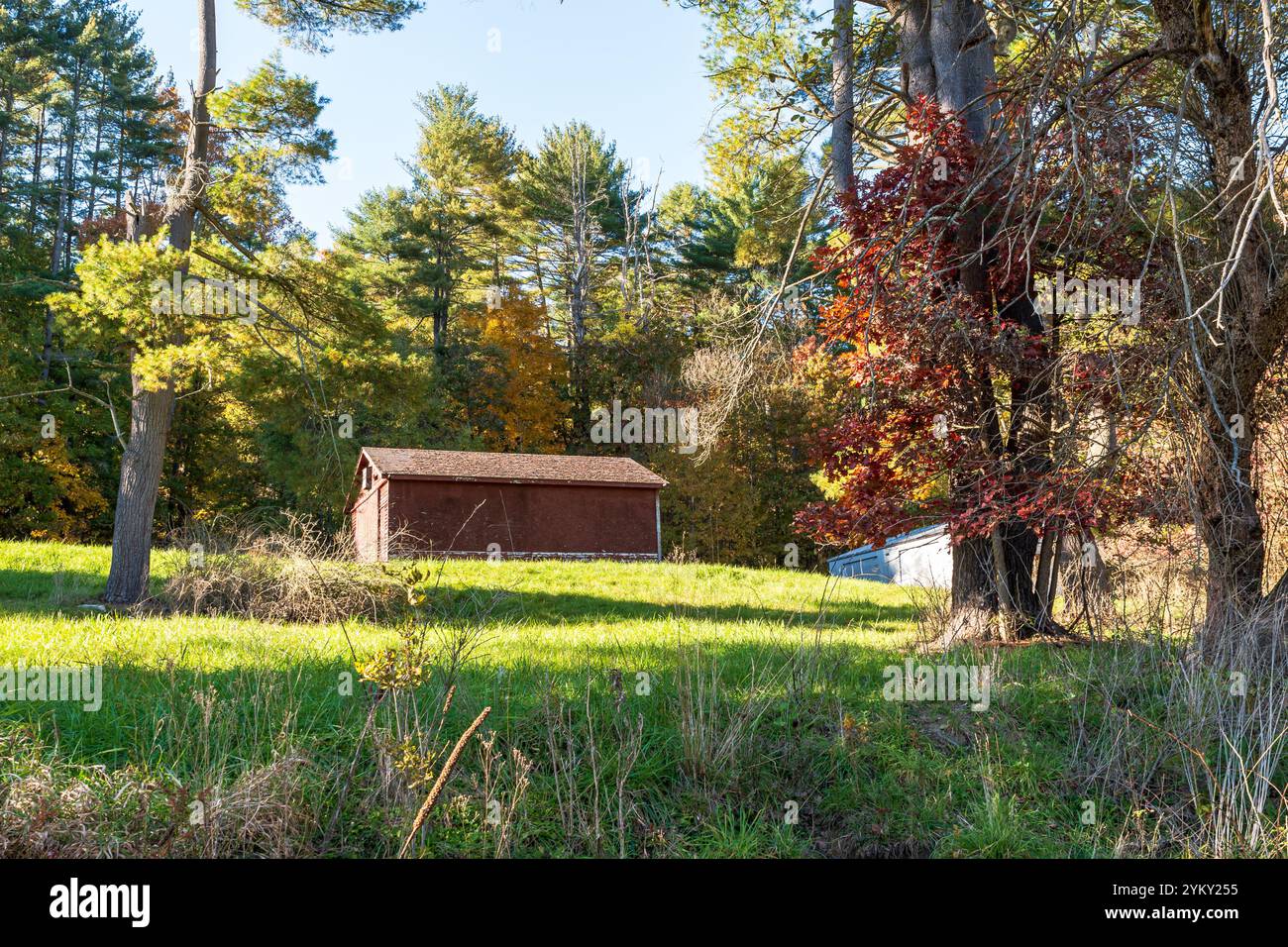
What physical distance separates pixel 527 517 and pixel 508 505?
0.63m

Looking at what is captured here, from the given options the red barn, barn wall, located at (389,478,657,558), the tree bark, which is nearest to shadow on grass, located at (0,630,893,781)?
the tree bark

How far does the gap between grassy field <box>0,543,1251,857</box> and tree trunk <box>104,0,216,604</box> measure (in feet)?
21.5

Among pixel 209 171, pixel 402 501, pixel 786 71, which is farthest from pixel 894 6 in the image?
pixel 402 501

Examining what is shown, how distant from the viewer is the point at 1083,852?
5.20 meters

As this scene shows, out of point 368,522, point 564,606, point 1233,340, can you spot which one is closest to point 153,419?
point 564,606

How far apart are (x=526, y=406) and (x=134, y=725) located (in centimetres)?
3322

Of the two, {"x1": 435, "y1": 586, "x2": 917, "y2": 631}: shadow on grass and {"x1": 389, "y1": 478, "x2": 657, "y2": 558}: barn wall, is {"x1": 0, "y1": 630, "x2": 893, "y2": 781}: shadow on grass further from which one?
{"x1": 389, "y1": 478, "x2": 657, "y2": 558}: barn wall

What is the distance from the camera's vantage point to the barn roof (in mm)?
25812

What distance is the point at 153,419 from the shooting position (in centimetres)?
1431

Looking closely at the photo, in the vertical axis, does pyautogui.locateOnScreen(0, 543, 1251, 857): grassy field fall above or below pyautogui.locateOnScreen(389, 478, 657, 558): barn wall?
below

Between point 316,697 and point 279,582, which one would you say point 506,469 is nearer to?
point 279,582

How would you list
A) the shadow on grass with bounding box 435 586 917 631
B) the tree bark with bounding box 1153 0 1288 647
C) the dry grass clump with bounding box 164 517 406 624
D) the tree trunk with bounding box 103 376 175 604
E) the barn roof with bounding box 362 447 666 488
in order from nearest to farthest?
the tree bark with bounding box 1153 0 1288 647 → the dry grass clump with bounding box 164 517 406 624 → the shadow on grass with bounding box 435 586 917 631 → the tree trunk with bounding box 103 376 175 604 → the barn roof with bounding box 362 447 666 488

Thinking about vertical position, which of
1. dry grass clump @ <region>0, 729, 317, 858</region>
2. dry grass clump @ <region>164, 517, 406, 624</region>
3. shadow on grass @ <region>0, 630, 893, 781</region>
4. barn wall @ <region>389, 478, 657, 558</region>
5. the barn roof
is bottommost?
dry grass clump @ <region>0, 729, 317, 858</region>
